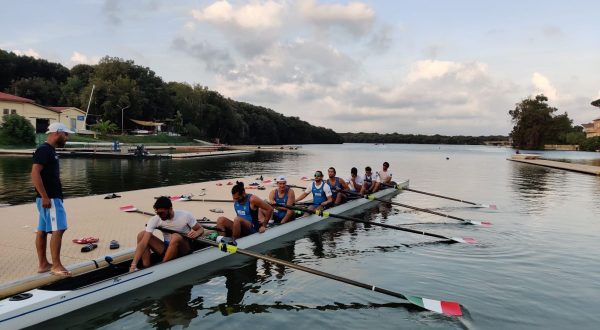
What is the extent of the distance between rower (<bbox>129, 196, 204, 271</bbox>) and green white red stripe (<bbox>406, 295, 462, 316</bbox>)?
15.5 feet

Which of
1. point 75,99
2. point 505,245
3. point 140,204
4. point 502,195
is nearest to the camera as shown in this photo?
point 505,245

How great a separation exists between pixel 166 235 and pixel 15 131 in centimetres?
5682

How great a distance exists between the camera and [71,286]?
7359mm

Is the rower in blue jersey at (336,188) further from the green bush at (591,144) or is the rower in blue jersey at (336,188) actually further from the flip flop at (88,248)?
the green bush at (591,144)

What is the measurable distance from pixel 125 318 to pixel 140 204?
9754mm

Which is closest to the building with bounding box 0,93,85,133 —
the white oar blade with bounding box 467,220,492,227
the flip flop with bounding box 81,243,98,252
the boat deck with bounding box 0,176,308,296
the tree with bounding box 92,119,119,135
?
the tree with bounding box 92,119,119,135

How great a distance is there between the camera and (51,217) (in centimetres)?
756

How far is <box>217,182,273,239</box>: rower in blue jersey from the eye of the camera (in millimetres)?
10859

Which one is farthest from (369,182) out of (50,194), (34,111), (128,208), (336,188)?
(34,111)

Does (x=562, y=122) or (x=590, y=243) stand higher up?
(x=562, y=122)

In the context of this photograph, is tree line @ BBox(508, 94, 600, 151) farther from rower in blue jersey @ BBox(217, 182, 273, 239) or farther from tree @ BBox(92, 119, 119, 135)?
rower in blue jersey @ BBox(217, 182, 273, 239)

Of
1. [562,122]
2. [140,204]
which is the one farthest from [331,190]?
[562,122]

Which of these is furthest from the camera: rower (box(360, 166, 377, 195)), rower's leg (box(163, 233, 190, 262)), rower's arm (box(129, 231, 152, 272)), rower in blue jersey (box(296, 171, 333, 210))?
rower (box(360, 166, 377, 195))

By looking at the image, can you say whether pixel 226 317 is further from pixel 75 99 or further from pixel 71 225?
pixel 75 99
